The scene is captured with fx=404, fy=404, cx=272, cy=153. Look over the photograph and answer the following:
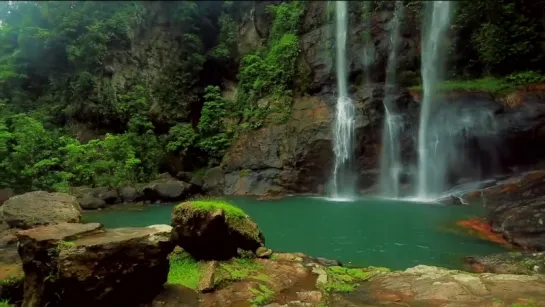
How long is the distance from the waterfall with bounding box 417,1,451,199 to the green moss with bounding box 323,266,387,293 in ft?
42.8

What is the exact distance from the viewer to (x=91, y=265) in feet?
15.2

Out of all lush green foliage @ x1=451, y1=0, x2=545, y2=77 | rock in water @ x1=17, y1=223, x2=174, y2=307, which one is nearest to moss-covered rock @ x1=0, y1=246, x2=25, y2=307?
rock in water @ x1=17, y1=223, x2=174, y2=307

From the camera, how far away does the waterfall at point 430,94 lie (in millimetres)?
19547

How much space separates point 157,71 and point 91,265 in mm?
24845

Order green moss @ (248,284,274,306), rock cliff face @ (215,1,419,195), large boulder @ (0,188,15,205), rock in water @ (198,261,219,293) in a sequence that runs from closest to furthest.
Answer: green moss @ (248,284,274,306), rock in water @ (198,261,219,293), large boulder @ (0,188,15,205), rock cliff face @ (215,1,419,195)

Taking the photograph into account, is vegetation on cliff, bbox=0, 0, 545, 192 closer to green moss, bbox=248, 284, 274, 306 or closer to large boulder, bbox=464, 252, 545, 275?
large boulder, bbox=464, 252, 545, 275

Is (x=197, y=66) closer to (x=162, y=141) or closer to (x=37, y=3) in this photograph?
(x=162, y=141)

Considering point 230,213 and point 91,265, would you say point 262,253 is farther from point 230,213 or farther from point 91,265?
point 91,265

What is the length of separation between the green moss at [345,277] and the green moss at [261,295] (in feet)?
2.89

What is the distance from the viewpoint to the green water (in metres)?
9.53

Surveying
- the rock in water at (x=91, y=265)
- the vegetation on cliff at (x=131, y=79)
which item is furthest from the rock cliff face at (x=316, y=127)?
the rock in water at (x=91, y=265)

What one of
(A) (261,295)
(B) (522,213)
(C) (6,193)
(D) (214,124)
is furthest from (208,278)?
(D) (214,124)

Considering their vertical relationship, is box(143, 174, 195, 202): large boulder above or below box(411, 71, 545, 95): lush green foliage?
below

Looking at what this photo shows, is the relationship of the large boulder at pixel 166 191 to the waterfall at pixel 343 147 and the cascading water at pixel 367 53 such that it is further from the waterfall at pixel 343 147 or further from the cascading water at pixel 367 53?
the cascading water at pixel 367 53
